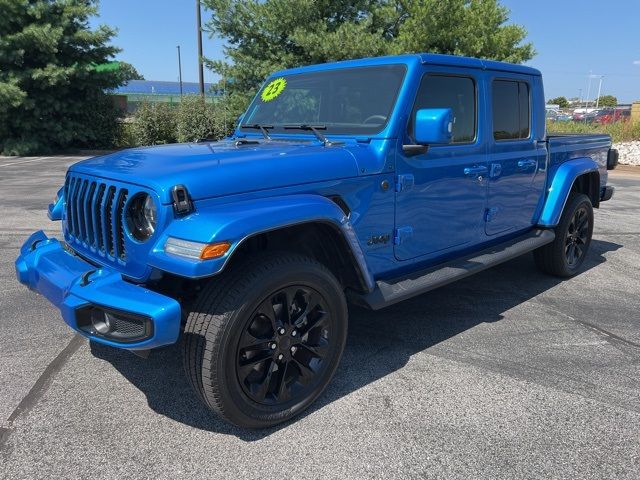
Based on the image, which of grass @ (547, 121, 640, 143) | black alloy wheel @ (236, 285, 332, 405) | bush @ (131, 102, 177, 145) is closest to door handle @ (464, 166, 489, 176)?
black alloy wheel @ (236, 285, 332, 405)

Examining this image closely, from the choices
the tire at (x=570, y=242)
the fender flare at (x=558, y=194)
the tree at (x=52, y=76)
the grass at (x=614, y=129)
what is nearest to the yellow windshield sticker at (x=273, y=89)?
the fender flare at (x=558, y=194)

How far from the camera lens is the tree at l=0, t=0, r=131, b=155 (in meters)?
16.8

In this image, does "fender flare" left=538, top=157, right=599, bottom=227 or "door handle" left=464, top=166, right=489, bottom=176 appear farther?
"fender flare" left=538, top=157, right=599, bottom=227

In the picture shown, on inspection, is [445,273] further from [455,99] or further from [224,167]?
[224,167]

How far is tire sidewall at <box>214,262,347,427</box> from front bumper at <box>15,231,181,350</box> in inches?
10.8

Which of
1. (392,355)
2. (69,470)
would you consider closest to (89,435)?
(69,470)

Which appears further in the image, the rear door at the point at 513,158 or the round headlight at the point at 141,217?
the rear door at the point at 513,158

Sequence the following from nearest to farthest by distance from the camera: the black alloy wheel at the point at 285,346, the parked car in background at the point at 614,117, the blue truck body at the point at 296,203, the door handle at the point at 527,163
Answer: the blue truck body at the point at 296,203 → the black alloy wheel at the point at 285,346 → the door handle at the point at 527,163 → the parked car in background at the point at 614,117

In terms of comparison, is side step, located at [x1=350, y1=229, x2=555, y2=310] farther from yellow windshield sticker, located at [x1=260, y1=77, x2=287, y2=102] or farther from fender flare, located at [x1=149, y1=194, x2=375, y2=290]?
yellow windshield sticker, located at [x1=260, y1=77, x2=287, y2=102]

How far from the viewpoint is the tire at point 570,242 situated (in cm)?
495

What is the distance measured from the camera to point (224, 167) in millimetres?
2561

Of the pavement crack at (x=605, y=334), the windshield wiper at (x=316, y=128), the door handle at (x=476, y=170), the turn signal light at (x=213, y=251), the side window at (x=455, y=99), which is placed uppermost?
the side window at (x=455, y=99)

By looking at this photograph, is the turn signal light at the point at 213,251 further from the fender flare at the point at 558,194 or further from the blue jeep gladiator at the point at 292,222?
the fender flare at the point at 558,194

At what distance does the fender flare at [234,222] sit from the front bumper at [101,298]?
0.17 metres
